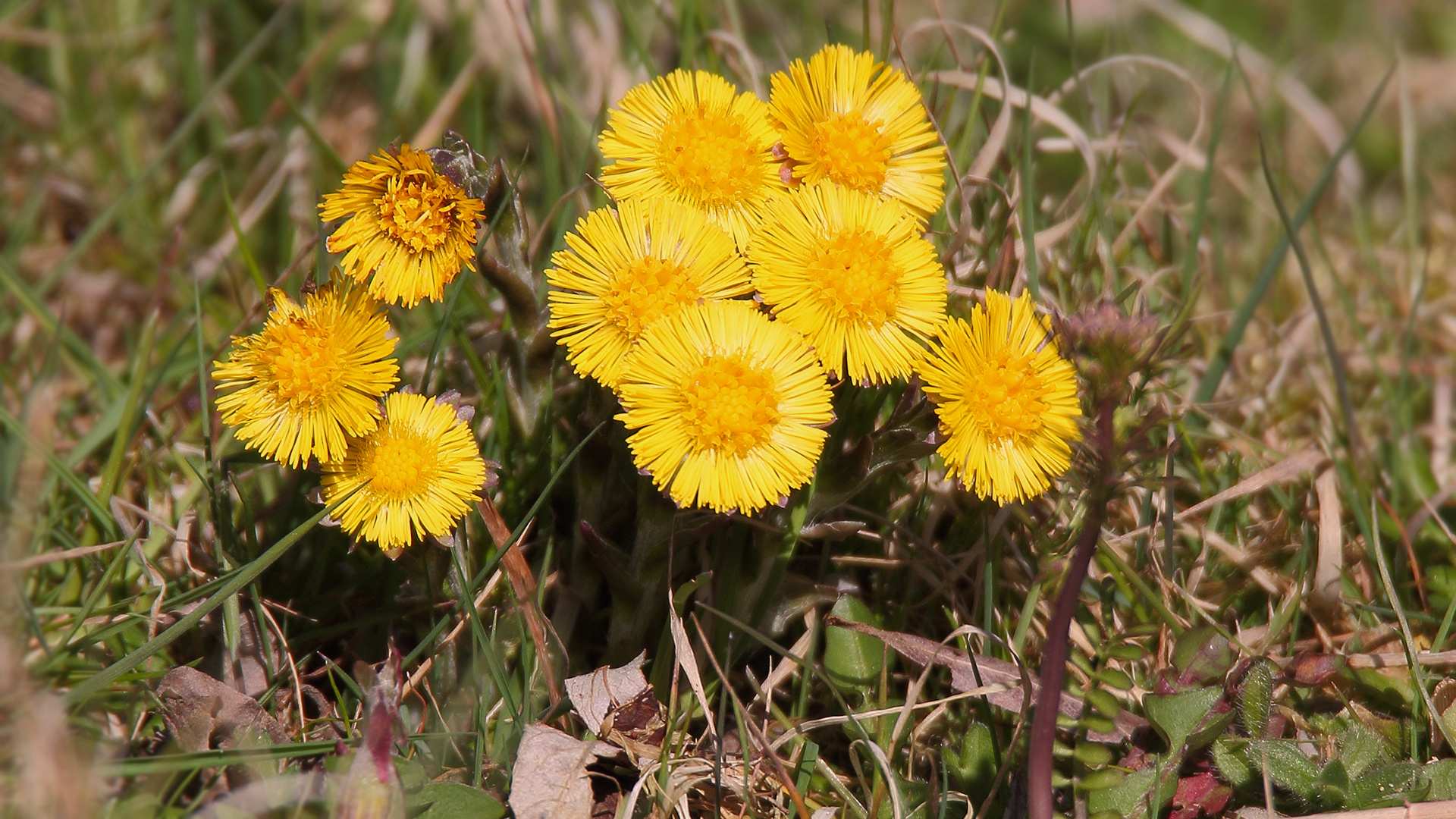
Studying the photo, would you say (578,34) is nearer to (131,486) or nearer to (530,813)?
(131,486)

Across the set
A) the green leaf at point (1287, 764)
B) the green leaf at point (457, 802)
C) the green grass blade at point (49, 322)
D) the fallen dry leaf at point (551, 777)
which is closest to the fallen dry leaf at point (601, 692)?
the fallen dry leaf at point (551, 777)

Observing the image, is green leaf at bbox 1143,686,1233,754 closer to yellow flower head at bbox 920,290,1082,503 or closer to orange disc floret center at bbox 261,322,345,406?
yellow flower head at bbox 920,290,1082,503

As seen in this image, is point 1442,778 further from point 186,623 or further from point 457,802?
point 186,623

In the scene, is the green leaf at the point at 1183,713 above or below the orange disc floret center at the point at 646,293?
below

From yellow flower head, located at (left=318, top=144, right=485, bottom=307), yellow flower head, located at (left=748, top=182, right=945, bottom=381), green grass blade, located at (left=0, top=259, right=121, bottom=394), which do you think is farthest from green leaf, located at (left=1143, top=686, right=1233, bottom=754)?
green grass blade, located at (left=0, top=259, right=121, bottom=394)

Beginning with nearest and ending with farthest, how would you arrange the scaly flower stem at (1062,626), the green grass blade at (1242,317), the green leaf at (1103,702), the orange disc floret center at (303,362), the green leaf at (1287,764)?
the scaly flower stem at (1062,626), the orange disc floret center at (303,362), the green leaf at (1287,764), the green leaf at (1103,702), the green grass blade at (1242,317)

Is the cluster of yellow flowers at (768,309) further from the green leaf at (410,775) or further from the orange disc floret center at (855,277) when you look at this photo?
the green leaf at (410,775)
